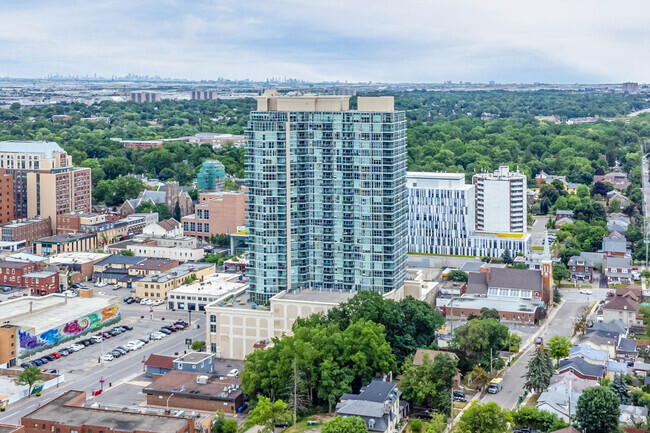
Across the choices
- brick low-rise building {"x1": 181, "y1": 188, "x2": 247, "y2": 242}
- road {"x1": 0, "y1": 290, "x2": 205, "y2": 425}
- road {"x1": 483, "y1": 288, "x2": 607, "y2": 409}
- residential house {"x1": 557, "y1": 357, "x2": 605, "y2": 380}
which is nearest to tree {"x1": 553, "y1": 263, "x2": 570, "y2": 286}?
road {"x1": 483, "y1": 288, "x2": 607, "y2": 409}

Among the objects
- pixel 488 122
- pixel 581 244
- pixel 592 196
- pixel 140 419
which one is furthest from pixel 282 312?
pixel 488 122

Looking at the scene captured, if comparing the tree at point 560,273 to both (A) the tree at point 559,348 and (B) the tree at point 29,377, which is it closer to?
(A) the tree at point 559,348

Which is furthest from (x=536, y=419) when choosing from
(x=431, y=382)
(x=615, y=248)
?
(x=615, y=248)

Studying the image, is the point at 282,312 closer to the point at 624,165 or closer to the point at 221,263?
the point at 221,263

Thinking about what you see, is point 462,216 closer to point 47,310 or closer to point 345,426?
point 47,310

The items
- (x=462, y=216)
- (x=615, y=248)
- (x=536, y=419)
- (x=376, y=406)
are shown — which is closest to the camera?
(x=376, y=406)

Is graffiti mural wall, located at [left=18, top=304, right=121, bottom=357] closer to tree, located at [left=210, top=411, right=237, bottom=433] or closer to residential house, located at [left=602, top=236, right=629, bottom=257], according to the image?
tree, located at [left=210, top=411, right=237, bottom=433]
